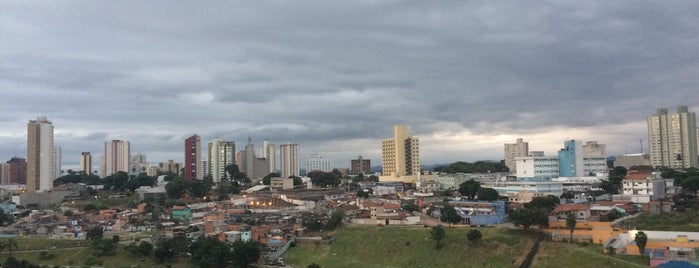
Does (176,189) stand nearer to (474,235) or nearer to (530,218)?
(474,235)

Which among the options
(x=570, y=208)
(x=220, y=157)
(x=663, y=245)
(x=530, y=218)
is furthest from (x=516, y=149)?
(x=663, y=245)

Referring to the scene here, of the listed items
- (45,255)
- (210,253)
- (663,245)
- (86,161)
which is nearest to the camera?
(663,245)

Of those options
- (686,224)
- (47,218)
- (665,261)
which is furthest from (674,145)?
(47,218)

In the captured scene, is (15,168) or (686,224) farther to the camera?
(15,168)

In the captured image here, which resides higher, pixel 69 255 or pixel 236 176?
pixel 236 176

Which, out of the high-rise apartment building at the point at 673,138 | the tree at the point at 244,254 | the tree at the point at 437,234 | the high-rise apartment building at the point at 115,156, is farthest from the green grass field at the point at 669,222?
the high-rise apartment building at the point at 115,156

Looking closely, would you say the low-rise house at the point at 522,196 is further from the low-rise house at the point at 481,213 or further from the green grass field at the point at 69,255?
the green grass field at the point at 69,255

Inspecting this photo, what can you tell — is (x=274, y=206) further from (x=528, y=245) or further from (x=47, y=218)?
(x=528, y=245)
